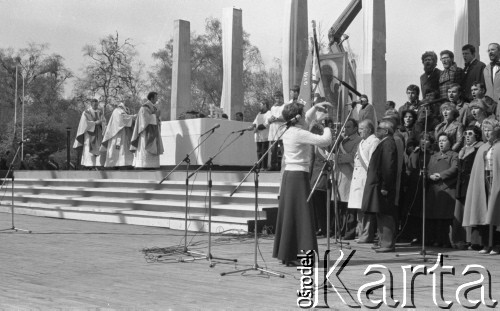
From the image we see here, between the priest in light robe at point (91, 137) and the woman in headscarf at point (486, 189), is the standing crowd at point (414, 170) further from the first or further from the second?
the priest in light robe at point (91, 137)

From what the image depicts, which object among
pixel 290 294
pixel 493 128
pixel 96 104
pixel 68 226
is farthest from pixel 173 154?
pixel 290 294

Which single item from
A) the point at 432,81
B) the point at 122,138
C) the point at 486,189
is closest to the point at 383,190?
the point at 486,189

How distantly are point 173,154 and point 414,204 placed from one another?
35.0 ft

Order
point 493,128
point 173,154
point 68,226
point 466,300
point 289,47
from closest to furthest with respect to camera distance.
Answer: point 466,300 < point 493,128 < point 68,226 < point 173,154 < point 289,47

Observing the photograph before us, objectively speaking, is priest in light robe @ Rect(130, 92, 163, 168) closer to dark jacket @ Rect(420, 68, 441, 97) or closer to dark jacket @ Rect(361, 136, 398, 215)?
dark jacket @ Rect(420, 68, 441, 97)

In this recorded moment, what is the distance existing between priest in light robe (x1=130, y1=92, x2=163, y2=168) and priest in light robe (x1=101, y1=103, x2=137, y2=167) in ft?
2.59

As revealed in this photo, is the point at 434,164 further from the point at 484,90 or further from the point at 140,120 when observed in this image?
the point at 140,120

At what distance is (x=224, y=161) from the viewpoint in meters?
21.2

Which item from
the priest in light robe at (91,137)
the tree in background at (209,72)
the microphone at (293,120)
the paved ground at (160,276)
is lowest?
the paved ground at (160,276)

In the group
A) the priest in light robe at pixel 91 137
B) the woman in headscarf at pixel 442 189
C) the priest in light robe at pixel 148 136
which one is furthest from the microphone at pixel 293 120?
the priest in light robe at pixel 91 137

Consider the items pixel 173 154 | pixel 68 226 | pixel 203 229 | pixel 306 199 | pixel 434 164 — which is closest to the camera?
pixel 306 199

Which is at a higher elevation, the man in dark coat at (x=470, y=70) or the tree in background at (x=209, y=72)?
the tree in background at (x=209, y=72)

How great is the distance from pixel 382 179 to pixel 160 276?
405 centimetres

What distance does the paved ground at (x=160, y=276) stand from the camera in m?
6.36
